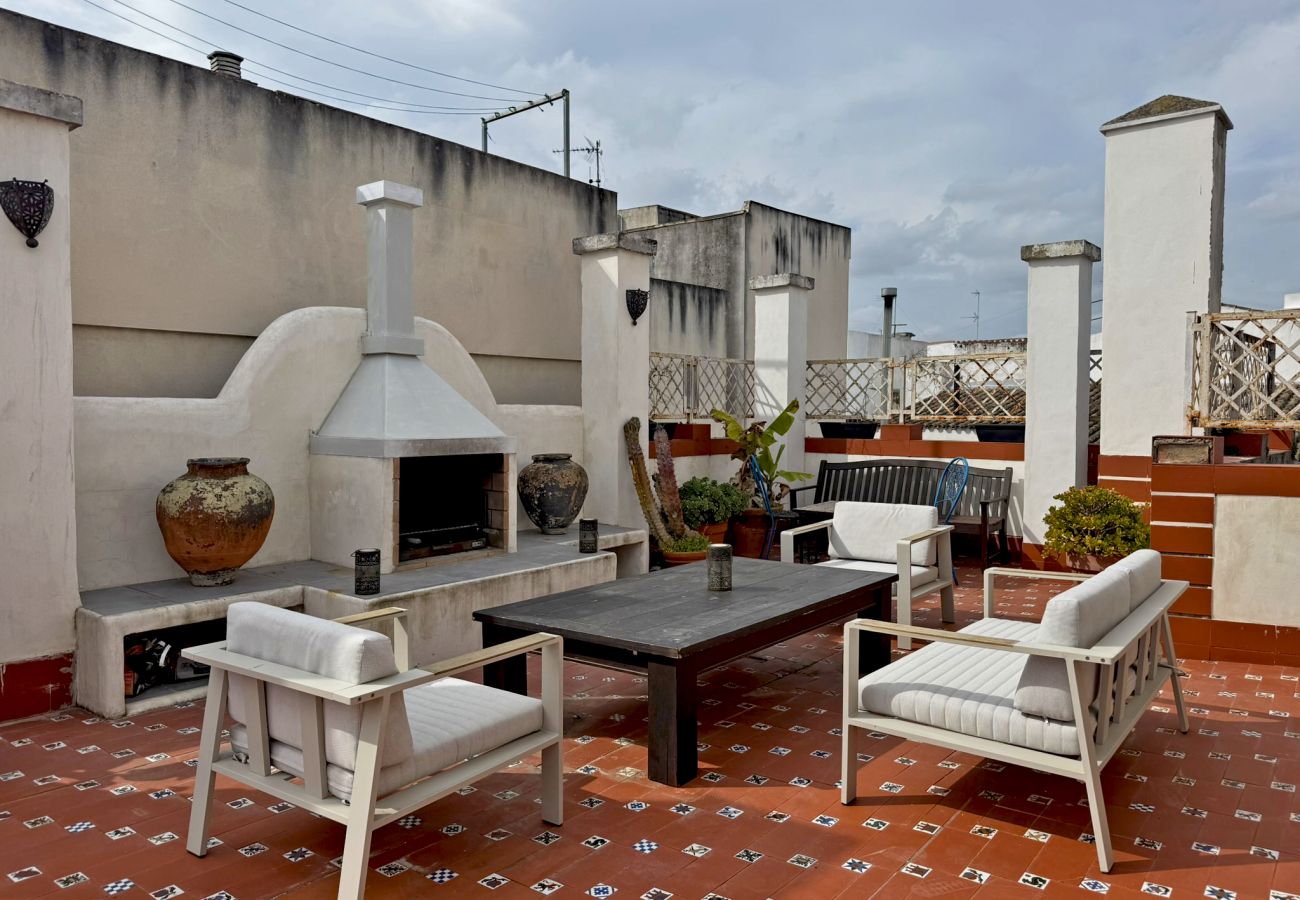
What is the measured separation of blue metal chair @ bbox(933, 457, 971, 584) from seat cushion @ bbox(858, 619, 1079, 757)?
486 centimetres

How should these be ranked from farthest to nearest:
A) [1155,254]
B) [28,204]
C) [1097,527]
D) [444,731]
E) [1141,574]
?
1. [1155,254]
2. [1097,527]
3. [28,204]
4. [1141,574]
5. [444,731]

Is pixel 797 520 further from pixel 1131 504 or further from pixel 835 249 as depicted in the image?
pixel 835 249

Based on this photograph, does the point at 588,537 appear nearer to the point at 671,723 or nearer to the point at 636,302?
the point at 636,302

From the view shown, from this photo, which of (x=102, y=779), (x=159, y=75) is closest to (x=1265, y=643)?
(x=102, y=779)

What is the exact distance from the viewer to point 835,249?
13.6m

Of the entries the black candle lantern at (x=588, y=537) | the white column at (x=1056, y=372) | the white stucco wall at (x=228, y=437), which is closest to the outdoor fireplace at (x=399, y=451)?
the white stucco wall at (x=228, y=437)

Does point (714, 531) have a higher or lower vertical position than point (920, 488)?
lower

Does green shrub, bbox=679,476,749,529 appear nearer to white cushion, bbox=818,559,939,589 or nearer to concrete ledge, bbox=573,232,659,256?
concrete ledge, bbox=573,232,659,256

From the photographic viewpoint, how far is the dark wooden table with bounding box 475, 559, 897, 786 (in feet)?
12.0

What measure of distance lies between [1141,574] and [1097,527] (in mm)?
3516

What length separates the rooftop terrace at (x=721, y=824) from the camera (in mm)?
2867

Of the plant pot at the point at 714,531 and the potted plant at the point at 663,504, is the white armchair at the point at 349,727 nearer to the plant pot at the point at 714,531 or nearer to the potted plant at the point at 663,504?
the potted plant at the point at 663,504

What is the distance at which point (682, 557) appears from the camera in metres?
7.78

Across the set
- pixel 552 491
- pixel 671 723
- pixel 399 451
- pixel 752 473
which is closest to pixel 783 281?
pixel 752 473
